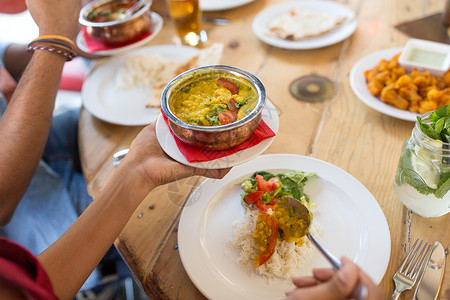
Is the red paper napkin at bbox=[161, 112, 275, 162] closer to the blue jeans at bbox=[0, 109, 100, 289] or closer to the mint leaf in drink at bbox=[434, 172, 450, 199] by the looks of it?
the mint leaf in drink at bbox=[434, 172, 450, 199]

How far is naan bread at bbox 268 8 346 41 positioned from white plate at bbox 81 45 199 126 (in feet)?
1.82

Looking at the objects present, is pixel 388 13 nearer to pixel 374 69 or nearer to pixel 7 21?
pixel 374 69

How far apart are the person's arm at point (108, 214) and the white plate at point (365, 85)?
0.86 m

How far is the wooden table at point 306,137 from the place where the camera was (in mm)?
1223

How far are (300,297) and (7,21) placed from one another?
19.7 feet

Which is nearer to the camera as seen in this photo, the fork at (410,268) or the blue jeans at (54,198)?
the fork at (410,268)

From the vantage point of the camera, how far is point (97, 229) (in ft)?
3.84

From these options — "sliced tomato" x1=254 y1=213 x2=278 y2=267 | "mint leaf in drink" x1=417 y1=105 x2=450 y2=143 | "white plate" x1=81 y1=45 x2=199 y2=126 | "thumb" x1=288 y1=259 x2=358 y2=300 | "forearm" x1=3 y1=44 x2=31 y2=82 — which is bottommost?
"forearm" x1=3 y1=44 x2=31 y2=82

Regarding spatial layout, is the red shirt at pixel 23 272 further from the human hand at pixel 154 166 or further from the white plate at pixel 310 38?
the white plate at pixel 310 38

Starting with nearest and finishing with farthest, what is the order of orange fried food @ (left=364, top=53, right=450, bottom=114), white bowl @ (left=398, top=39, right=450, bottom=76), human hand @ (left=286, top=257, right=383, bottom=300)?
human hand @ (left=286, top=257, right=383, bottom=300) → orange fried food @ (left=364, top=53, right=450, bottom=114) → white bowl @ (left=398, top=39, right=450, bottom=76)

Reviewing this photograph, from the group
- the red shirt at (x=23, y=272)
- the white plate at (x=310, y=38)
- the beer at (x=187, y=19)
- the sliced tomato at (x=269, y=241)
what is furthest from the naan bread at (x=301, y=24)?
the red shirt at (x=23, y=272)

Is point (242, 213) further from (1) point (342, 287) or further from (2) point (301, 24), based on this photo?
(2) point (301, 24)

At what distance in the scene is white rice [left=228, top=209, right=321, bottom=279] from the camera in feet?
3.66

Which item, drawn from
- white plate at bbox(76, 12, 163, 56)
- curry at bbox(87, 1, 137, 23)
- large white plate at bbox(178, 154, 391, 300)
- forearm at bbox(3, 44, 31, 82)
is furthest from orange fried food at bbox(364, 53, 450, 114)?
forearm at bbox(3, 44, 31, 82)
